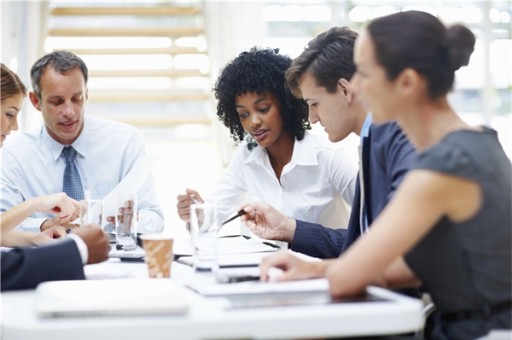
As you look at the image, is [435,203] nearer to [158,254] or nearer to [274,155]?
[158,254]

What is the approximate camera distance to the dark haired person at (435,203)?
4.21 ft

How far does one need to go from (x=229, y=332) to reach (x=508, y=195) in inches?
24.6

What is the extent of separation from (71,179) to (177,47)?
279 centimetres

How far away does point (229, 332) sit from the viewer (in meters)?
1.16

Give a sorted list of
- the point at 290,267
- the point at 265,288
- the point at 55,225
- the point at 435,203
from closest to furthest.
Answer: the point at 435,203 → the point at 265,288 → the point at 290,267 → the point at 55,225

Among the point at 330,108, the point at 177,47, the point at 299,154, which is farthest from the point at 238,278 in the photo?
the point at 177,47

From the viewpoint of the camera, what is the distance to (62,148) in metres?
3.09

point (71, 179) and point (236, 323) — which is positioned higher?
point (71, 179)

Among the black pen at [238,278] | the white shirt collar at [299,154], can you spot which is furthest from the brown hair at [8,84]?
the black pen at [238,278]

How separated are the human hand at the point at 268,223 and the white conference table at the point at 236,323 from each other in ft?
3.83

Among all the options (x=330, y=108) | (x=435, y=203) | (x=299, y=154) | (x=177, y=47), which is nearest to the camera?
(x=435, y=203)

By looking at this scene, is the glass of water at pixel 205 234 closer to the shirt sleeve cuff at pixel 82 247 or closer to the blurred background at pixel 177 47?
the shirt sleeve cuff at pixel 82 247

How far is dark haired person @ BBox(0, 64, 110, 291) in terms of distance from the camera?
1.51m

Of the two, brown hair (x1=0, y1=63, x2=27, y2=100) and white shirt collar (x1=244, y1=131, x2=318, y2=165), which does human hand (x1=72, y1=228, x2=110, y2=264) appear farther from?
white shirt collar (x1=244, y1=131, x2=318, y2=165)
